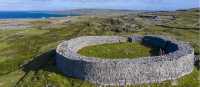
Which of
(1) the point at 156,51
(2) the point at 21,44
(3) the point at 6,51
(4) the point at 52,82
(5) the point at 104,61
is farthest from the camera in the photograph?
(2) the point at 21,44

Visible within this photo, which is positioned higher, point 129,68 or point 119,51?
point 129,68

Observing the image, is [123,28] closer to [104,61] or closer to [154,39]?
[154,39]

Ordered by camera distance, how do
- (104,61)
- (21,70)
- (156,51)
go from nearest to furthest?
(104,61) → (156,51) → (21,70)

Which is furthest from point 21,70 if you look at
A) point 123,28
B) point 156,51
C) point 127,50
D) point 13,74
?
point 123,28

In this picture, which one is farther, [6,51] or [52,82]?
[6,51]

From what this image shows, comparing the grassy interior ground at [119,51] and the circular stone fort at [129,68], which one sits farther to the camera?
the grassy interior ground at [119,51]

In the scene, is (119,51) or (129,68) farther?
(119,51)

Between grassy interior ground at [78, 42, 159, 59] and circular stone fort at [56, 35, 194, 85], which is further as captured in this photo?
grassy interior ground at [78, 42, 159, 59]

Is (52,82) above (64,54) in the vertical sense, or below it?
below
